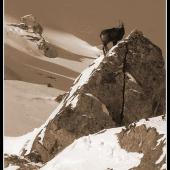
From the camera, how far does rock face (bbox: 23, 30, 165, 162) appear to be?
1303 centimetres

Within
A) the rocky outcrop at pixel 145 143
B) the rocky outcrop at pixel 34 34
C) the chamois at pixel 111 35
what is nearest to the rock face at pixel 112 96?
the chamois at pixel 111 35

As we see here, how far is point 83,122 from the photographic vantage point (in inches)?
511

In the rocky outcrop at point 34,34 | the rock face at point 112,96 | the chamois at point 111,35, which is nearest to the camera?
the rock face at point 112,96

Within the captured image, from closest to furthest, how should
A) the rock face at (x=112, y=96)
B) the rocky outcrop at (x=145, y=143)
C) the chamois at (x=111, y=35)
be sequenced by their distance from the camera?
the rocky outcrop at (x=145, y=143) < the rock face at (x=112, y=96) < the chamois at (x=111, y=35)

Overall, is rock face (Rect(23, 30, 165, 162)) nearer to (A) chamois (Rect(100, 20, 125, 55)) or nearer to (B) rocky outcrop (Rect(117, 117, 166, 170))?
(A) chamois (Rect(100, 20, 125, 55))

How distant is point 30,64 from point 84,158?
45.8m

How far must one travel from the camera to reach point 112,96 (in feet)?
44.3

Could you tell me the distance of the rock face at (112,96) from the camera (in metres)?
13.0

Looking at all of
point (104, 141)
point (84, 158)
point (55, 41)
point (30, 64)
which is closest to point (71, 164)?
point (84, 158)

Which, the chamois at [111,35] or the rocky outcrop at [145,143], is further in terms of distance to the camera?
the chamois at [111,35]

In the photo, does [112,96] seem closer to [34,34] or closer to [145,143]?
[145,143]

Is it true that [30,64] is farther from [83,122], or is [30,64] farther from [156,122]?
[156,122]

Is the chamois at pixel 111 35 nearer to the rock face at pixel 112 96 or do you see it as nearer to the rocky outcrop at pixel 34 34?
the rock face at pixel 112 96

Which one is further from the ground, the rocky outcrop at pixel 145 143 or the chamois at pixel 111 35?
the chamois at pixel 111 35
